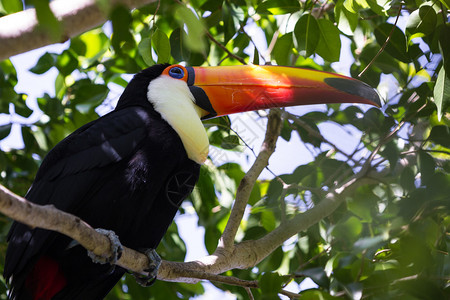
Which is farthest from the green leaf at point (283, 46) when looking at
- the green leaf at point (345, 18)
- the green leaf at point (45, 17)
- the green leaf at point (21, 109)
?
the green leaf at point (45, 17)

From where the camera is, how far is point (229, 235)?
3.46 meters

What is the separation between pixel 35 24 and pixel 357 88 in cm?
213

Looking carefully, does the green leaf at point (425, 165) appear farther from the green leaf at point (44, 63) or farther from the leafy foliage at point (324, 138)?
the green leaf at point (44, 63)

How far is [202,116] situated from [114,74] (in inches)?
54.1

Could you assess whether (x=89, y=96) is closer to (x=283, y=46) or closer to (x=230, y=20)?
(x=230, y=20)

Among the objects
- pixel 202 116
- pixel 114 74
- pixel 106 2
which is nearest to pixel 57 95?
pixel 114 74

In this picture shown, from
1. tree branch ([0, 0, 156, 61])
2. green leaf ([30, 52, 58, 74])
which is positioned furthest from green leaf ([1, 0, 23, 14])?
green leaf ([30, 52, 58, 74])

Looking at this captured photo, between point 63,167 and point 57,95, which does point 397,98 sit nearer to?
point 63,167

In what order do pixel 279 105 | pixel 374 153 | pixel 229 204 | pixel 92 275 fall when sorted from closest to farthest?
pixel 374 153 → pixel 92 275 → pixel 279 105 → pixel 229 204

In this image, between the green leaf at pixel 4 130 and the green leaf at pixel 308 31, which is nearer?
the green leaf at pixel 308 31

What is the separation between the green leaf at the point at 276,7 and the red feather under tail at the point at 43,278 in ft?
6.83

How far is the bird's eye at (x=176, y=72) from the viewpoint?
4098 mm

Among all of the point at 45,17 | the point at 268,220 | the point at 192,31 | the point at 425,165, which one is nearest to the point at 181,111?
the point at 268,220

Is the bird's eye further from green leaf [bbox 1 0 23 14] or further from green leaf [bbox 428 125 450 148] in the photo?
green leaf [bbox 428 125 450 148]
